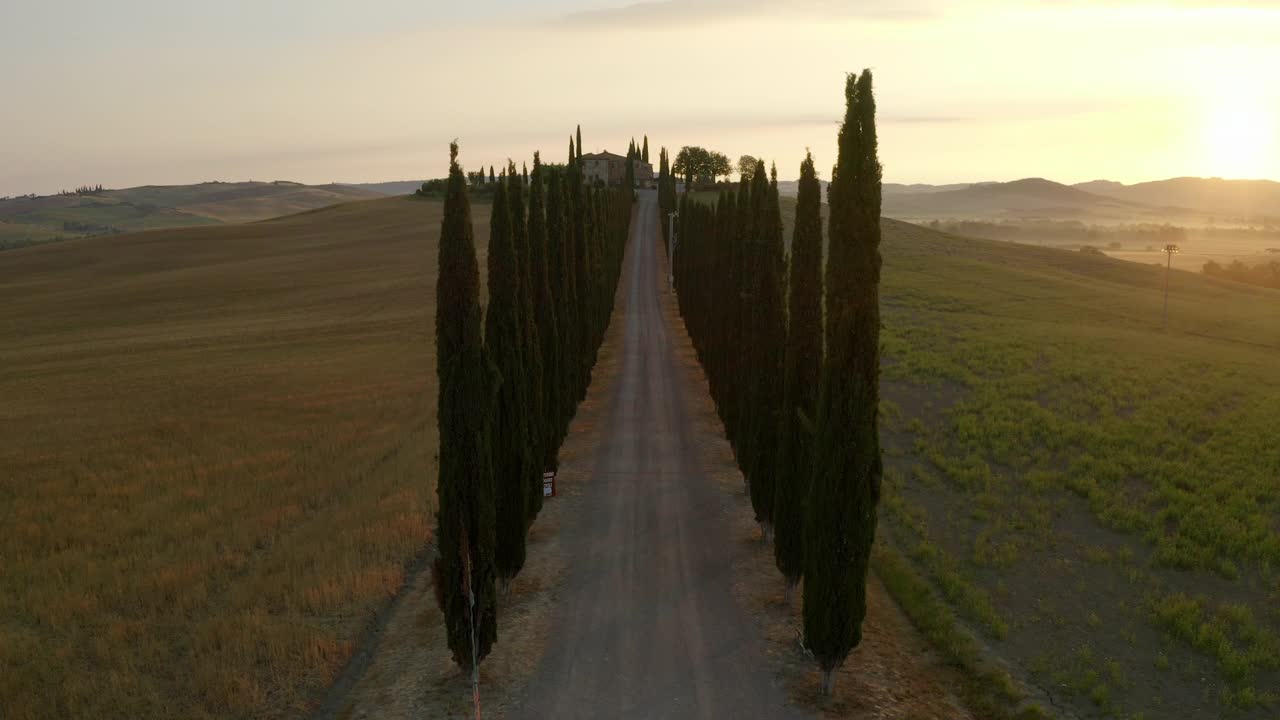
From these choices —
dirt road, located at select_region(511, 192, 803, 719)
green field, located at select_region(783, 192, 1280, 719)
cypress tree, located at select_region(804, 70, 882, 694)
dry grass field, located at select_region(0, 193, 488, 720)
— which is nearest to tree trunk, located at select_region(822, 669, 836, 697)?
cypress tree, located at select_region(804, 70, 882, 694)

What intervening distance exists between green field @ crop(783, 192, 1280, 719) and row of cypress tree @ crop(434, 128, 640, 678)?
9059mm

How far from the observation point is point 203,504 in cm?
2267

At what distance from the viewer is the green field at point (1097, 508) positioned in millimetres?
14984

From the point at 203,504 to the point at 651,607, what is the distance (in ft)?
46.3

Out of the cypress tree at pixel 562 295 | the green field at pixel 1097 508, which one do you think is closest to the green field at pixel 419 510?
the green field at pixel 1097 508

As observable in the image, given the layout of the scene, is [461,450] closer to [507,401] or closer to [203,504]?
[507,401]

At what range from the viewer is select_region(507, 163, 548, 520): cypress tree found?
2098 cm

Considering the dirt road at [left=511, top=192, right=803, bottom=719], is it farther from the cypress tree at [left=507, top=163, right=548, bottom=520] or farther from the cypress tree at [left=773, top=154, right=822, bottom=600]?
the cypress tree at [left=507, top=163, right=548, bottom=520]

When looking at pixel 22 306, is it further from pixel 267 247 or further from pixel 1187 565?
pixel 1187 565

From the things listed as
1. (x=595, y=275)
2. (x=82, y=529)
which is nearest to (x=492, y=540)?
(x=82, y=529)

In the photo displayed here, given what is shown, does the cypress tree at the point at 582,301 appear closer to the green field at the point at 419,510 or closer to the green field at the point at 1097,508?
the green field at the point at 419,510

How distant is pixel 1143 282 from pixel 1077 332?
45.2 meters

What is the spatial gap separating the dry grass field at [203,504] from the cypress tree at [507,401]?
116 inches

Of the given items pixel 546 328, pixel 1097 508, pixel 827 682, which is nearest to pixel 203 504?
pixel 546 328
